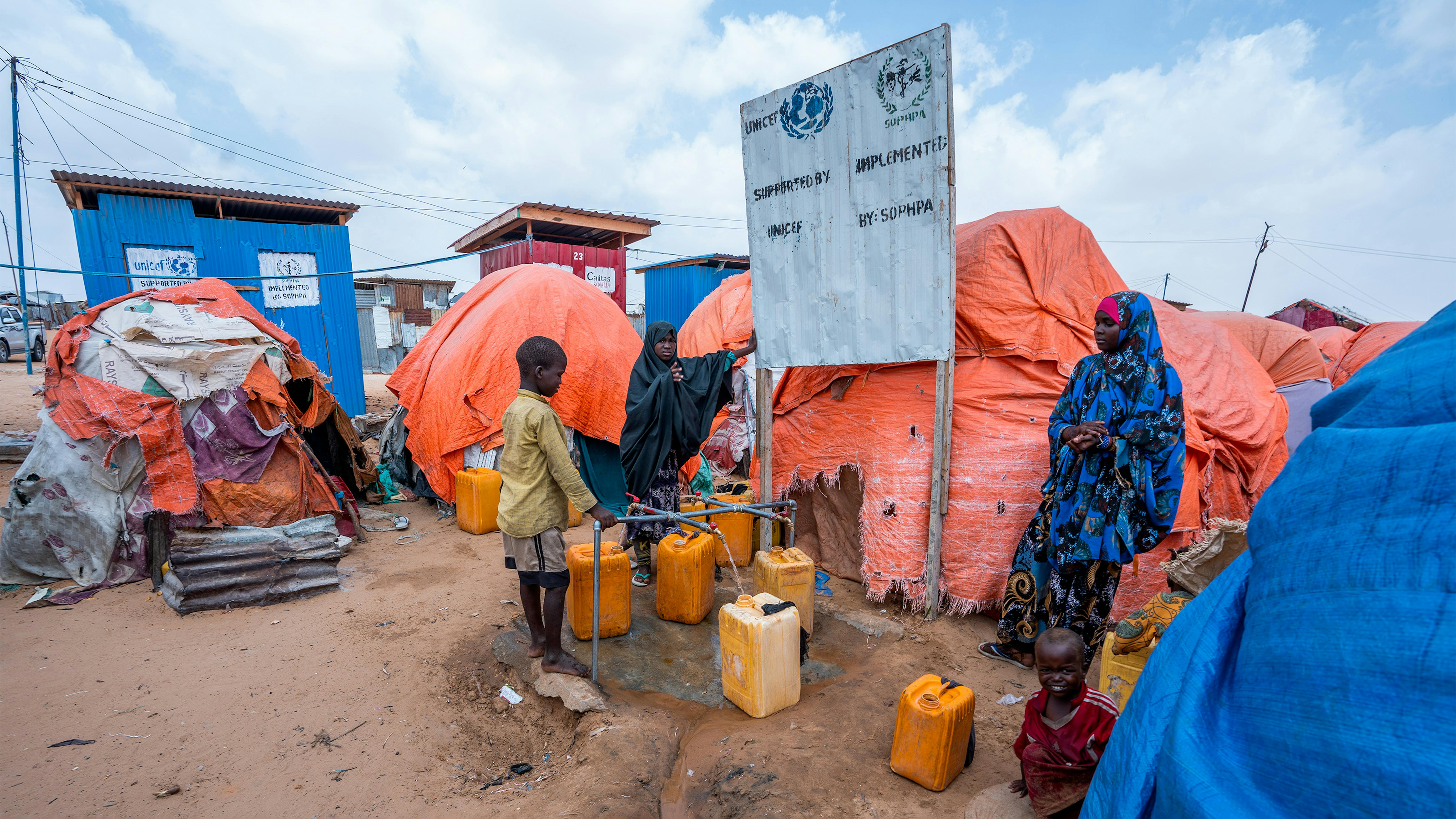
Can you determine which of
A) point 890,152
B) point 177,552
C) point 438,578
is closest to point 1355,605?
point 890,152

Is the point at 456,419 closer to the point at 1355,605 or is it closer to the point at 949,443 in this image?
the point at 949,443

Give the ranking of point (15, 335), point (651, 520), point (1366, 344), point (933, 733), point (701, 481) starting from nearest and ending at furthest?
point (933, 733) → point (651, 520) → point (701, 481) → point (1366, 344) → point (15, 335)

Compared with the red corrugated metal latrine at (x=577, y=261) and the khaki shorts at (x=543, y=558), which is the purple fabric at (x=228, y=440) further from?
the red corrugated metal latrine at (x=577, y=261)

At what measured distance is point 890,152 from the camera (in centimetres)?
380

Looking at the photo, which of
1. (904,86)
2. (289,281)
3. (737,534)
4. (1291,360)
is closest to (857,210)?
(904,86)

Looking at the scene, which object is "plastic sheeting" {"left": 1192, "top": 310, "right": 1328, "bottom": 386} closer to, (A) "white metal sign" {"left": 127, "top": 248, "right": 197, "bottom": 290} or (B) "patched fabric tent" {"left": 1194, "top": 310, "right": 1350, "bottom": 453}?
(B) "patched fabric tent" {"left": 1194, "top": 310, "right": 1350, "bottom": 453}

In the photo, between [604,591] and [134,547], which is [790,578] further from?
[134,547]

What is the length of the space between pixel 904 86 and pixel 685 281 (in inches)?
378

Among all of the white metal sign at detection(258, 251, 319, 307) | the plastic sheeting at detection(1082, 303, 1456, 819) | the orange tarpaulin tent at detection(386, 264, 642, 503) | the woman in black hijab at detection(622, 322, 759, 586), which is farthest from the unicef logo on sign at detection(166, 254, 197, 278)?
the plastic sheeting at detection(1082, 303, 1456, 819)

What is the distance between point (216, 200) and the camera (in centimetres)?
1038

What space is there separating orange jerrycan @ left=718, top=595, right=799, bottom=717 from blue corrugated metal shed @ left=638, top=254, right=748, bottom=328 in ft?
33.3

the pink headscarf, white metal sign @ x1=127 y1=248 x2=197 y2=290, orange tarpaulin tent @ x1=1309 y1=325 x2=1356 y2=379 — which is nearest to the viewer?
the pink headscarf

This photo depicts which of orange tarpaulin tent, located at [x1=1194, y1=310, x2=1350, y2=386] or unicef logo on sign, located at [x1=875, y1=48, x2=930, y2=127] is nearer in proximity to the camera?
unicef logo on sign, located at [x1=875, y1=48, x2=930, y2=127]

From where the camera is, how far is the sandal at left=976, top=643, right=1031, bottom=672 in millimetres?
3510
